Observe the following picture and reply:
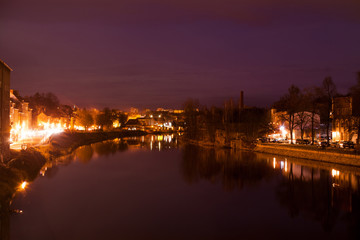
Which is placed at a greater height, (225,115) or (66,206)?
(225,115)

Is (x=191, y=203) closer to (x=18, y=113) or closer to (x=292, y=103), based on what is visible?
(x=292, y=103)

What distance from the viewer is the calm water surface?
1298 cm

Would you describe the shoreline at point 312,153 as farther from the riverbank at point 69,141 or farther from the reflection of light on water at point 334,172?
the riverbank at point 69,141

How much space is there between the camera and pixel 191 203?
1733 centimetres

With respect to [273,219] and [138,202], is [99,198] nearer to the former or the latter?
[138,202]

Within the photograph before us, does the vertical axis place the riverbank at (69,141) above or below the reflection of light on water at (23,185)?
above

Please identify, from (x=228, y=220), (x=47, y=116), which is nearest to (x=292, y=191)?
(x=228, y=220)

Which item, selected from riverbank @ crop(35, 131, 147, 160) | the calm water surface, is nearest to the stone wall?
the calm water surface

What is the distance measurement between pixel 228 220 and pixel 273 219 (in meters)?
2.07

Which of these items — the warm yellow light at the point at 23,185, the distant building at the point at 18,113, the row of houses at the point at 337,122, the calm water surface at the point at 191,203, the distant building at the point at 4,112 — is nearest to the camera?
the calm water surface at the point at 191,203

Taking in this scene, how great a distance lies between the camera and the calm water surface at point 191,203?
1298 cm

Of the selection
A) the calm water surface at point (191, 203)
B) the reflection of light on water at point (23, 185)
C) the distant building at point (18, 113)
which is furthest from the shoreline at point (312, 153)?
the distant building at point (18, 113)

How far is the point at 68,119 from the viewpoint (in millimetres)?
81500

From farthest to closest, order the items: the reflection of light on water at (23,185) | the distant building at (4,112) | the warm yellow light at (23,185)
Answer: the distant building at (4,112), the warm yellow light at (23,185), the reflection of light on water at (23,185)
